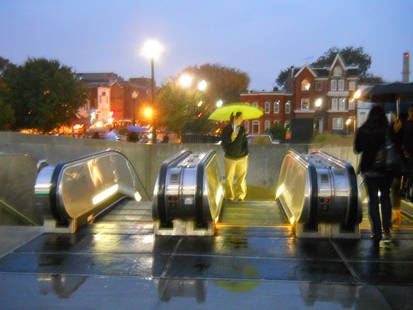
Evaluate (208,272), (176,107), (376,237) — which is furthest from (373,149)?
(176,107)

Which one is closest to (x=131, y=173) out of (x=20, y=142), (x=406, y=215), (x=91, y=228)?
(x=20, y=142)

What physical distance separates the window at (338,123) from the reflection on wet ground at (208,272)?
62695 millimetres

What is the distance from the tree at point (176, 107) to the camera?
1342 inches

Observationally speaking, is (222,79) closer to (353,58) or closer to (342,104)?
(342,104)

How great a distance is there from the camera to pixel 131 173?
12.1m

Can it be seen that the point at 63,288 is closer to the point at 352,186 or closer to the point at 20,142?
the point at 352,186

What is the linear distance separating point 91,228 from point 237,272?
3.02 metres

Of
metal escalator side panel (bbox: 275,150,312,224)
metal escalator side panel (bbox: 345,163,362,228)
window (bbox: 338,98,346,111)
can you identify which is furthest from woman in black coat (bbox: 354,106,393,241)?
window (bbox: 338,98,346,111)

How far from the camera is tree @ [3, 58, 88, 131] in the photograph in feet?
146

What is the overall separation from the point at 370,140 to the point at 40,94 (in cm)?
4346

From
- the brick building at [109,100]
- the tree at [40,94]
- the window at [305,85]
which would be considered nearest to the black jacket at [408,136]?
the tree at [40,94]

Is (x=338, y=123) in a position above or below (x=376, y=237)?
above

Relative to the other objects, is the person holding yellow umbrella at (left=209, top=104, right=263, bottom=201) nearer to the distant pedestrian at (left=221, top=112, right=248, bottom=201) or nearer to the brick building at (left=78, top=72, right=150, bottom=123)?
the distant pedestrian at (left=221, top=112, right=248, bottom=201)

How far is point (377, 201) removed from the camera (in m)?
6.21
